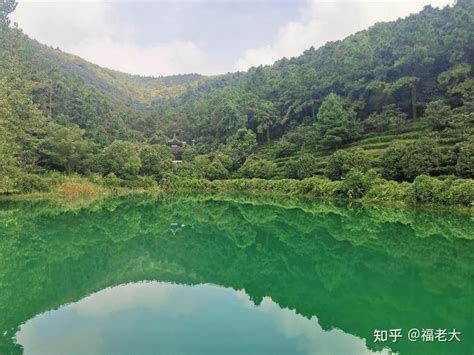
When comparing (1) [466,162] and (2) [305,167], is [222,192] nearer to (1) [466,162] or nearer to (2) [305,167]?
(2) [305,167]

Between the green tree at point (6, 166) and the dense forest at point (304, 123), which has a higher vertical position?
the dense forest at point (304, 123)

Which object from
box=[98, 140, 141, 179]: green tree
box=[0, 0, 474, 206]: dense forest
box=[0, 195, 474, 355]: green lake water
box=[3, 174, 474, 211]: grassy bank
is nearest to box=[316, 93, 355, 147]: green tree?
box=[0, 0, 474, 206]: dense forest

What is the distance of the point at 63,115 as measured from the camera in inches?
1692

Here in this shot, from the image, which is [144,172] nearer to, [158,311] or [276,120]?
[276,120]

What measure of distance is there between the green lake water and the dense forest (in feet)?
32.1

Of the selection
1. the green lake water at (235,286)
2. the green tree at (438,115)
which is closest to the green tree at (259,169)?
the green tree at (438,115)

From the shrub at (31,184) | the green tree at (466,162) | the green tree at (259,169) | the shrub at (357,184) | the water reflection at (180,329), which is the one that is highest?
the green tree at (259,169)

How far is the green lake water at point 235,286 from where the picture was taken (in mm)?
6145

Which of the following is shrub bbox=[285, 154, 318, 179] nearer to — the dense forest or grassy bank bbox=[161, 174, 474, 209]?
the dense forest

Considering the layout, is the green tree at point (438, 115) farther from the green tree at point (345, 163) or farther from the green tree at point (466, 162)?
the green tree at point (466, 162)

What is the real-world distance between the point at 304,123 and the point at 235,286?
40.7 meters

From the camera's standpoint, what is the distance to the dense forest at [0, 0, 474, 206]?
88.7 ft

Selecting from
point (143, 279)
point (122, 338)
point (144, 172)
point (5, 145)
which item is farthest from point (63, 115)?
point (122, 338)

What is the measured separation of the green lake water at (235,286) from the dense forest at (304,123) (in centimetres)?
979
